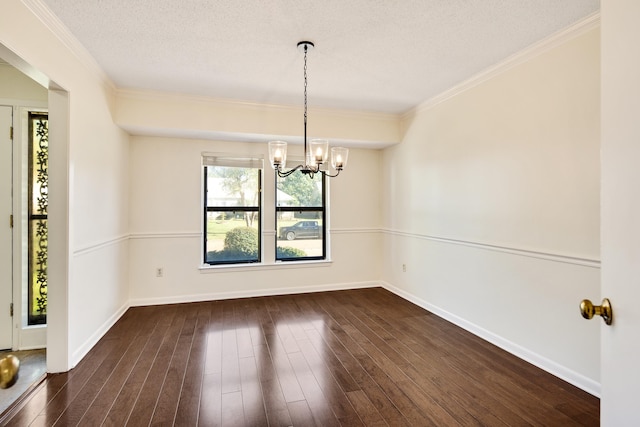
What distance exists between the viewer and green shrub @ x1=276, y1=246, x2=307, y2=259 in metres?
4.75

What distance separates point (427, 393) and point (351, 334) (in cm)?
108

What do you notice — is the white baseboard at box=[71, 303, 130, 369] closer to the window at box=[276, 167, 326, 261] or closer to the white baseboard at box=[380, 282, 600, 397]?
the window at box=[276, 167, 326, 261]

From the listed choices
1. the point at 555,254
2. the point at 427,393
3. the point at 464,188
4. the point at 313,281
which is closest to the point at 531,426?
the point at 427,393

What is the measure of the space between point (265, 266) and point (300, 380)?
2317 millimetres

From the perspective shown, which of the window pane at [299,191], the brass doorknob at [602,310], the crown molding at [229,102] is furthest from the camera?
the window pane at [299,191]

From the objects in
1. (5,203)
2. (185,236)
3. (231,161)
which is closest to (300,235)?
(231,161)

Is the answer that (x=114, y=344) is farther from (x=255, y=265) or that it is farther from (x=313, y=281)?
(x=313, y=281)

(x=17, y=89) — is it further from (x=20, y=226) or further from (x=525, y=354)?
(x=525, y=354)

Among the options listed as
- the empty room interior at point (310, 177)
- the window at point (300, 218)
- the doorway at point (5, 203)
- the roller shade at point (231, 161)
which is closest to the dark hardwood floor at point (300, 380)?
the empty room interior at point (310, 177)

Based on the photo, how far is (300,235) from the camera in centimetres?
Result: 485

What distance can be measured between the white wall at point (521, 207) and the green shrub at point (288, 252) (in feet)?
5.69

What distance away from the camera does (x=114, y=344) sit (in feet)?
9.71

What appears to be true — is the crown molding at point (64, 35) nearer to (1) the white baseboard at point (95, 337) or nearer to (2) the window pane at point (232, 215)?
(2) the window pane at point (232, 215)

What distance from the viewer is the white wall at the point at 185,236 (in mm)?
4074
